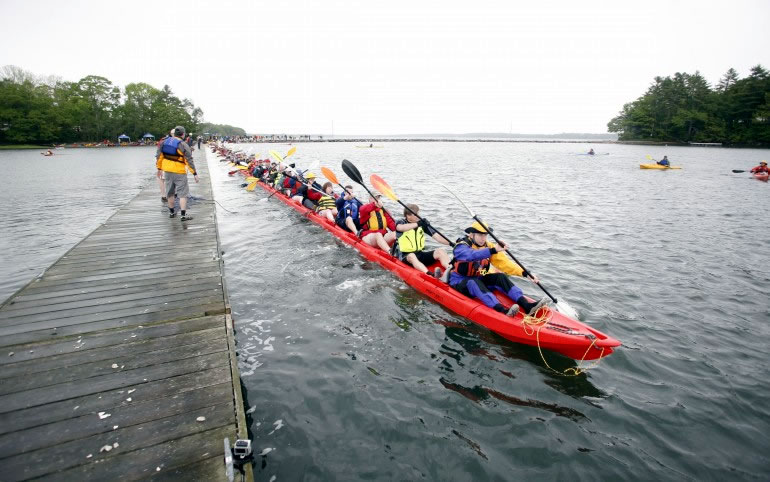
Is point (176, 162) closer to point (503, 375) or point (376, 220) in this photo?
point (376, 220)

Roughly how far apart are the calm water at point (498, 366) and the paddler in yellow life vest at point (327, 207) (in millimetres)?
861

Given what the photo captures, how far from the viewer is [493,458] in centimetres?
397

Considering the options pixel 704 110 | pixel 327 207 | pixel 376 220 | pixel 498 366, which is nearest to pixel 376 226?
pixel 376 220

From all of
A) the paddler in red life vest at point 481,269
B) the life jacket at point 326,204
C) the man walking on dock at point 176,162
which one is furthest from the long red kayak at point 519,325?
the man walking on dock at point 176,162

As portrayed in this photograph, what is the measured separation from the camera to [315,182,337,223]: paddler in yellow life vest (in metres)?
12.3

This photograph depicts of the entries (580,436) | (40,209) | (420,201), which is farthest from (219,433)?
(40,209)

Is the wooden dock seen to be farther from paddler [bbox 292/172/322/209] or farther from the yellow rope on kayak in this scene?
paddler [bbox 292/172/322/209]

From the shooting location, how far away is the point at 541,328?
5551mm

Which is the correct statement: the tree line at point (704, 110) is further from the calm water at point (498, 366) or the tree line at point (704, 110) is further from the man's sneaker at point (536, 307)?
the man's sneaker at point (536, 307)

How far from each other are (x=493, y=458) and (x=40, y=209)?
19.8 meters

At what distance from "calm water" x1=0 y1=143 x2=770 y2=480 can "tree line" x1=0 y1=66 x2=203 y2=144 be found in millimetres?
65703

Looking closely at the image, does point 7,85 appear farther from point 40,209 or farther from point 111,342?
point 111,342

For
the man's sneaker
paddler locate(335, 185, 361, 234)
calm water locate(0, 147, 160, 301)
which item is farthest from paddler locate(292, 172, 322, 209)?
the man's sneaker

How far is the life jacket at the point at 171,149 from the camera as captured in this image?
9039 mm
